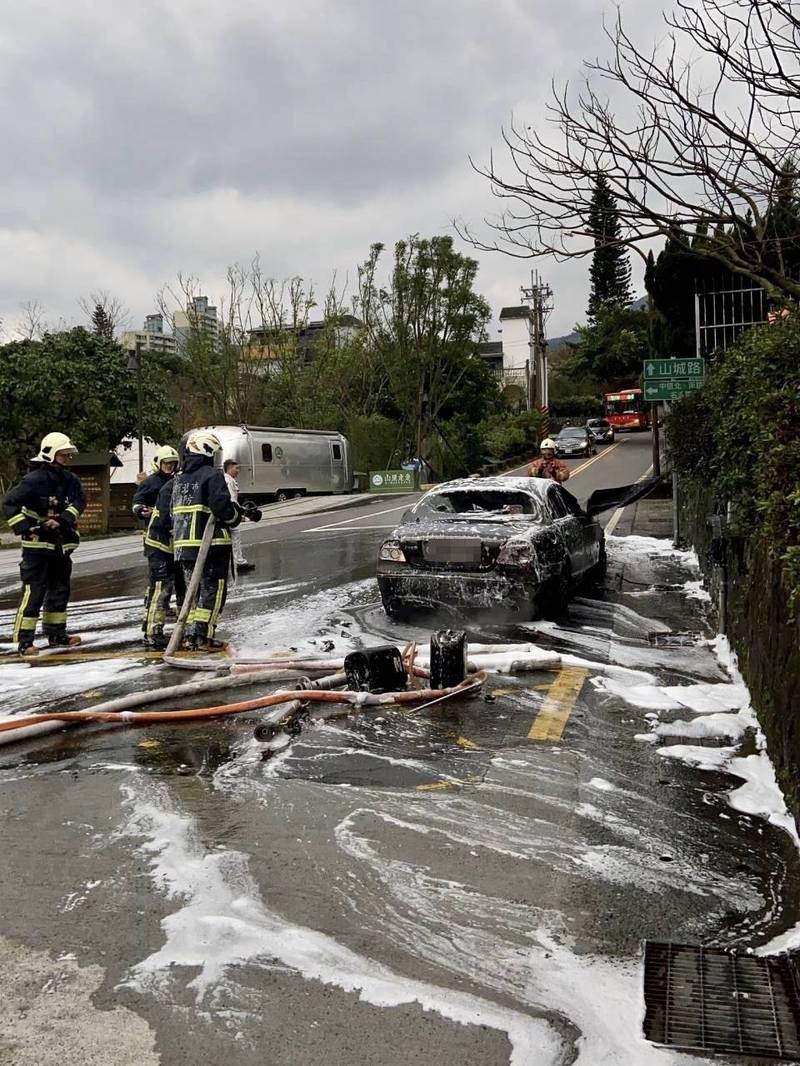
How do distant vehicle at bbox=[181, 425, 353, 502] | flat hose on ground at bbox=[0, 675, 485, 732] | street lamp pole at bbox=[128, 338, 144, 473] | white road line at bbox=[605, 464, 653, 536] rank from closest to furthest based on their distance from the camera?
flat hose on ground at bbox=[0, 675, 485, 732]
white road line at bbox=[605, 464, 653, 536]
street lamp pole at bbox=[128, 338, 144, 473]
distant vehicle at bbox=[181, 425, 353, 502]

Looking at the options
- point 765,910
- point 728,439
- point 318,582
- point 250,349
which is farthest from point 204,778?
point 250,349

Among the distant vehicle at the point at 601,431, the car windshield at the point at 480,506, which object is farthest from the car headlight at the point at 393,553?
the distant vehicle at the point at 601,431

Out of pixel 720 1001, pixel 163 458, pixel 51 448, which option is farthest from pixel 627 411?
pixel 720 1001

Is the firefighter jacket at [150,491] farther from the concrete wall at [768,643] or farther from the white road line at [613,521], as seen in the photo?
the white road line at [613,521]

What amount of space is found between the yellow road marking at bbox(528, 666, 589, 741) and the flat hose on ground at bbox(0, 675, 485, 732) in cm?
53

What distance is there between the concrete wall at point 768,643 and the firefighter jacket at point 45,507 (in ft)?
17.3

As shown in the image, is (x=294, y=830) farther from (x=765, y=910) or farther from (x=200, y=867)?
(x=765, y=910)

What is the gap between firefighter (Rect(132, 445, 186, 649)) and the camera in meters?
8.35

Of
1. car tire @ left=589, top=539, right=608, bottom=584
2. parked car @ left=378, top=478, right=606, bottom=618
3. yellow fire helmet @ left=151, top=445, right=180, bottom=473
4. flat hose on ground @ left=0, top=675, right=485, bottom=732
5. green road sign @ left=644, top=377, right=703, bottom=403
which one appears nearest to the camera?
flat hose on ground @ left=0, top=675, right=485, bottom=732

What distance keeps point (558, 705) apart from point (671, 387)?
9821mm

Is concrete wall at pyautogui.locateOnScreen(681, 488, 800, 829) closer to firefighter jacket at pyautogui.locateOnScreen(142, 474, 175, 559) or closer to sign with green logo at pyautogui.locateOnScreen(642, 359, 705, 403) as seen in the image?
firefighter jacket at pyautogui.locateOnScreen(142, 474, 175, 559)

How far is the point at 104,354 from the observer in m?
30.6

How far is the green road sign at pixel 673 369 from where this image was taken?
14.7m

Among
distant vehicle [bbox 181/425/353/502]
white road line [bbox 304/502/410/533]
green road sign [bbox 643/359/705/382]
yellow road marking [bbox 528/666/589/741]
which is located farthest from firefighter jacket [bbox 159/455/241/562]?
distant vehicle [bbox 181/425/353/502]
